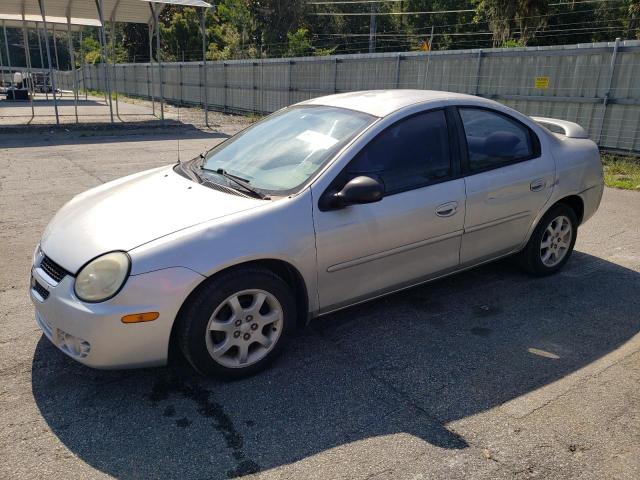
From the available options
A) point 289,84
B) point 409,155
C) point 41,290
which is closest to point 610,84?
point 409,155

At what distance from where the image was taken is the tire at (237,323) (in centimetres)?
283

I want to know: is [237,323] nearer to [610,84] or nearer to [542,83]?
[610,84]

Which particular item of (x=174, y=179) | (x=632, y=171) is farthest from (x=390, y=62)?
(x=174, y=179)

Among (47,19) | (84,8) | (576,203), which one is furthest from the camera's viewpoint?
(47,19)

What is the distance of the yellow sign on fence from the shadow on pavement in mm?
8498

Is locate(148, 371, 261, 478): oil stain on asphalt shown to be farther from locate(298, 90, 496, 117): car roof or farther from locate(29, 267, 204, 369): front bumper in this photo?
locate(298, 90, 496, 117): car roof

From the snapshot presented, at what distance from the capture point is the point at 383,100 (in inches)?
151

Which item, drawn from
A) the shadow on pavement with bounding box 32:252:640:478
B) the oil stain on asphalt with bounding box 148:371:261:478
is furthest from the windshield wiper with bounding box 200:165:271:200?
the oil stain on asphalt with bounding box 148:371:261:478

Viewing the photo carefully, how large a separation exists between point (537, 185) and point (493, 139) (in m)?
0.55

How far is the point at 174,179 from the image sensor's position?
367 cm

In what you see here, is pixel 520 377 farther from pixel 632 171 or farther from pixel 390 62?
pixel 390 62

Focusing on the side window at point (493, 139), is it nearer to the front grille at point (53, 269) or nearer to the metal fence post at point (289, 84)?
the front grille at point (53, 269)

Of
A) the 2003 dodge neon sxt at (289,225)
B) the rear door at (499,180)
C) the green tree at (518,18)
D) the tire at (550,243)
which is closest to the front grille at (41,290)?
the 2003 dodge neon sxt at (289,225)

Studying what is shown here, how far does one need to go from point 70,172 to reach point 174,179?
21.6ft
